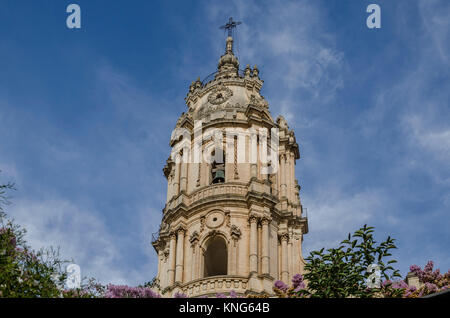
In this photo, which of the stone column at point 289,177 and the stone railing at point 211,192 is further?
the stone column at point 289,177

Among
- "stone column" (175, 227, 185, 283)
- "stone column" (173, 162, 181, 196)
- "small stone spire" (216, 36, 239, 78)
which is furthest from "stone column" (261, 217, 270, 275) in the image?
"small stone spire" (216, 36, 239, 78)

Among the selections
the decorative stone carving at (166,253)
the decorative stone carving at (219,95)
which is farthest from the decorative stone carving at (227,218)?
the decorative stone carving at (219,95)

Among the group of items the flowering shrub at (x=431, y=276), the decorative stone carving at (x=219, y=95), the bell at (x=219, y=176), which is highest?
the decorative stone carving at (x=219, y=95)

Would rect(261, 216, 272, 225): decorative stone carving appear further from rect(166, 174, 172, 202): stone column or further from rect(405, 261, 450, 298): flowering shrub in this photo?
→ rect(405, 261, 450, 298): flowering shrub

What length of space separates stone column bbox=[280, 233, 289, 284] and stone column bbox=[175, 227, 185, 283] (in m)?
5.67

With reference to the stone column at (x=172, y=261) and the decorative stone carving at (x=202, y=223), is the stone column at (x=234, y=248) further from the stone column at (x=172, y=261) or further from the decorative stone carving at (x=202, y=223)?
the stone column at (x=172, y=261)

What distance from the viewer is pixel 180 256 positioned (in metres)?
36.3

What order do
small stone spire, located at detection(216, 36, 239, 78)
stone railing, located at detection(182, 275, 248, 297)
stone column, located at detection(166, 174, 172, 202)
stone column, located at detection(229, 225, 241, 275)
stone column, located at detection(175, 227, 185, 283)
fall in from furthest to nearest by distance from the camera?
small stone spire, located at detection(216, 36, 239, 78)
stone column, located at detection(166, 174, 172, 202)
stone column, located at detection(175, 227, 185, 283)
stone column, located at detection(229, 225, 241, 275)
stone railing, located at detection(182, 275, 248, 297)

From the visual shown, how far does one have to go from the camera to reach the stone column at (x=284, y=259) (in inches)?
1435

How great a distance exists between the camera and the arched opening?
3673 centimetres

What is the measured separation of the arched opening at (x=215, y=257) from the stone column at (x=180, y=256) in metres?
1.32

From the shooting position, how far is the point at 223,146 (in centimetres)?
3997

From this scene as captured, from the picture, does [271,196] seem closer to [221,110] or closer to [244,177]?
[244,177]

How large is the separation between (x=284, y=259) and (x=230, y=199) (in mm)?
4647
